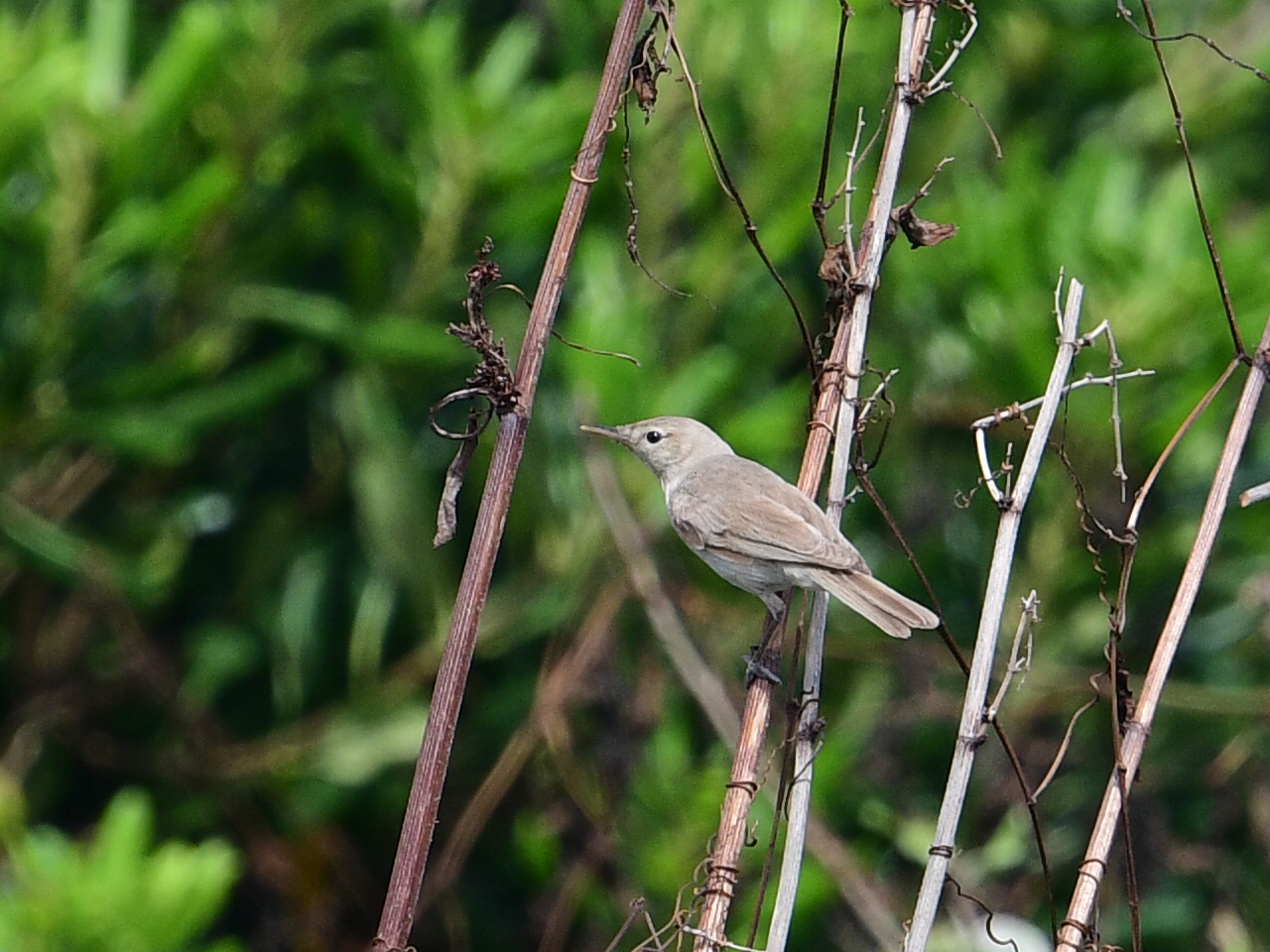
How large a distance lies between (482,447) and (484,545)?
2783 mm

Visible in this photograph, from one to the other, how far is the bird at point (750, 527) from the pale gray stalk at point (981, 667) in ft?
2.06

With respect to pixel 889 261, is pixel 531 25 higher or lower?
higher

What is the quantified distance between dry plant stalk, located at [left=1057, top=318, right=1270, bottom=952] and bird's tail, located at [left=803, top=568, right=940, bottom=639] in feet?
3.09

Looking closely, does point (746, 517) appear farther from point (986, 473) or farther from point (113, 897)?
point (113, 897)

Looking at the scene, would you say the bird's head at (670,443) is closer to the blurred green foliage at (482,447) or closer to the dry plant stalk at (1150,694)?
the blurred green foliage at (482,447)

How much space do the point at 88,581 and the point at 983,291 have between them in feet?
8.35

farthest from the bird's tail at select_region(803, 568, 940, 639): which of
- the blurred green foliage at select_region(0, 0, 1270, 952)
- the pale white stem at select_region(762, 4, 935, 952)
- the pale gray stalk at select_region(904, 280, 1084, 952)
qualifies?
the blurred green foliage at select_region(0, 0, 1270, 952)

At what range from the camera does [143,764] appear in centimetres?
441

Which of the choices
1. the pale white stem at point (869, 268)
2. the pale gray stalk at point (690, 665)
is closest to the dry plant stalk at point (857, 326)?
the pale white stem at point (869, 268)

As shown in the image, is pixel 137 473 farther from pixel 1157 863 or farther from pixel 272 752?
pixel 1157 863

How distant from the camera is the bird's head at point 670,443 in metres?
3.58

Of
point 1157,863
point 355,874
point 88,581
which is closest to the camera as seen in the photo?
point 88,581

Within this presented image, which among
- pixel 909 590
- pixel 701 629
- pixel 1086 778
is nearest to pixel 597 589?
pixel 701 629

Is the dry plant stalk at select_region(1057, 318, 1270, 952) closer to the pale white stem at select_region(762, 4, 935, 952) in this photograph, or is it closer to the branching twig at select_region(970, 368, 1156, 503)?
the branching twig at select_region(970, 368, 1156, 503)
